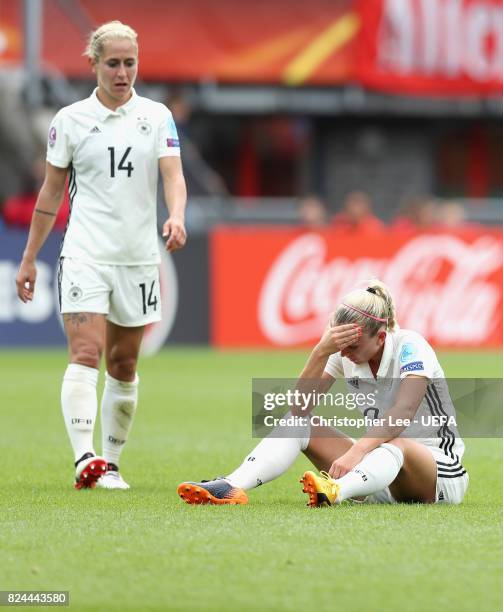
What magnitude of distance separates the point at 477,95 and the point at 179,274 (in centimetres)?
857

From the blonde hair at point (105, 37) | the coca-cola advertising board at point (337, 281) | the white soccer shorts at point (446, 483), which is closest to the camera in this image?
the white soccer shorts at point (446, 483)

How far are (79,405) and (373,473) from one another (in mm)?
1765

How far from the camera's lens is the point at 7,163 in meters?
22.3

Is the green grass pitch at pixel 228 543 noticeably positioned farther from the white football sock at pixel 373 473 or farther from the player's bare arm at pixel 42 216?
the player's bare arm at pixel 42 216

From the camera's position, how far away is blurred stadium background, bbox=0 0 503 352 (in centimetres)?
1847

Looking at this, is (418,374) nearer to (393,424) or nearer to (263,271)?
(393,424)

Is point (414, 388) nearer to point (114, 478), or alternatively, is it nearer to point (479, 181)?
point (114, 478)

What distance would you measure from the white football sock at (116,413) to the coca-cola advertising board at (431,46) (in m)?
16.5

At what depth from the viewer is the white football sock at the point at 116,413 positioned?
7.74 metres

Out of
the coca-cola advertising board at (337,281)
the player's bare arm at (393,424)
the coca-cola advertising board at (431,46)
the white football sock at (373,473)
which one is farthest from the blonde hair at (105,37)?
the coca-cola advertising board at (431,46)

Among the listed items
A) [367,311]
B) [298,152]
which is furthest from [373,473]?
[298,152]

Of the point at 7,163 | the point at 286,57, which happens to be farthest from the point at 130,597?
the point at 286,57

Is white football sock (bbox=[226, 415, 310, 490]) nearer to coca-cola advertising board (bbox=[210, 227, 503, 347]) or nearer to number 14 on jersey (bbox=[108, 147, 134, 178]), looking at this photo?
number 14 on jersey (bbox=[108, 147, 134, 178])

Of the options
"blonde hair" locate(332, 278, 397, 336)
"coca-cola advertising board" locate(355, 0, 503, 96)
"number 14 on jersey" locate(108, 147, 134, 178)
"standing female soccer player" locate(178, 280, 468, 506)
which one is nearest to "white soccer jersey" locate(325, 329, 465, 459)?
"standing female soccer player" locate(178, 280, 468, 506)
